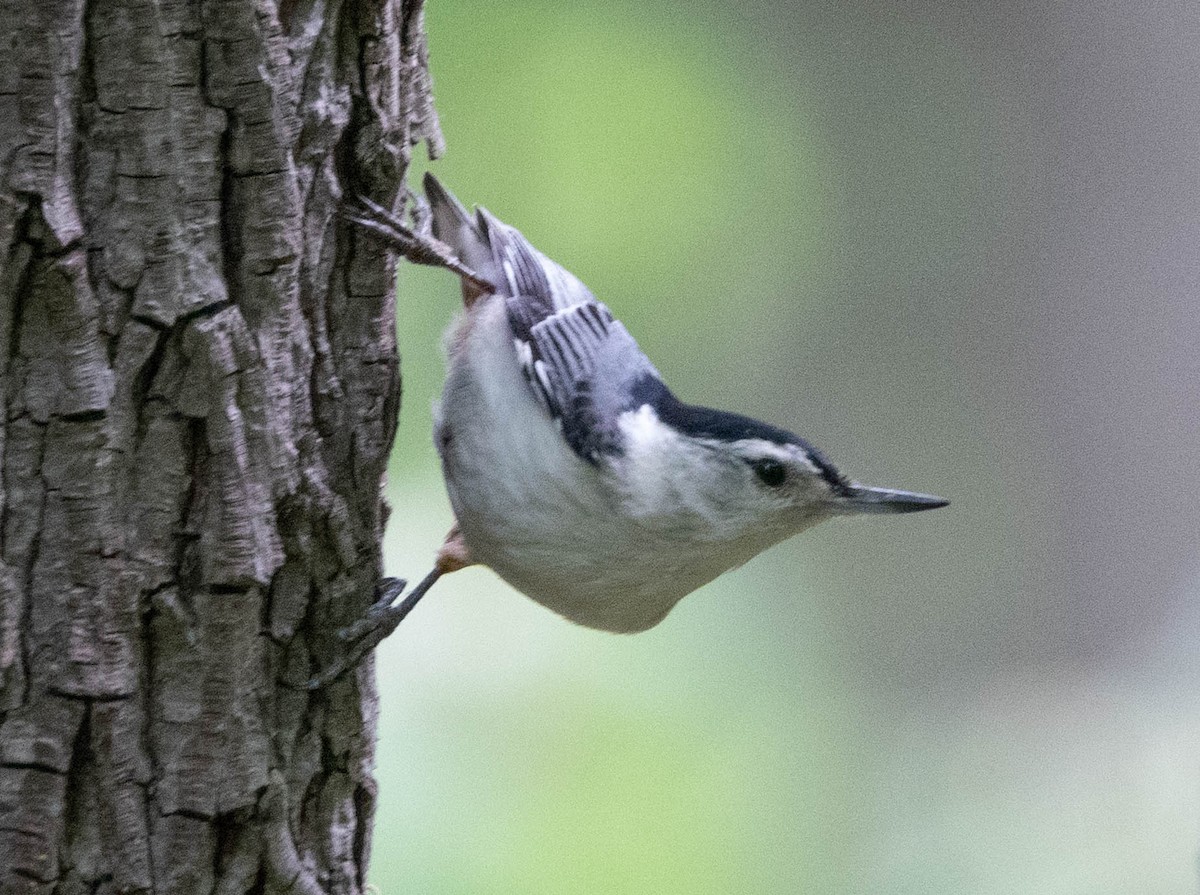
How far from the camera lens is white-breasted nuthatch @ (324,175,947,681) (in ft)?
6.43

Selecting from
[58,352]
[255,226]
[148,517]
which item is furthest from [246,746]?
[255,226]

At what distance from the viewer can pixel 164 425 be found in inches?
54.2

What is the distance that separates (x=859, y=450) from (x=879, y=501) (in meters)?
2.53

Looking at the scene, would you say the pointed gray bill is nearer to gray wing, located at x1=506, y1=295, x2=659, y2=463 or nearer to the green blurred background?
gray wing, located at x1=506, y1=295, x2=659, y2=463

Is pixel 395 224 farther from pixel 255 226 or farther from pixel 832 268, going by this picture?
pixel 832 268

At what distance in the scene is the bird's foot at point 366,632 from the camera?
1618 mm

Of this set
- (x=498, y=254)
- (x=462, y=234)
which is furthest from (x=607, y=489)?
(x=462, y=234)

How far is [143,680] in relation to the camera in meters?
1.40

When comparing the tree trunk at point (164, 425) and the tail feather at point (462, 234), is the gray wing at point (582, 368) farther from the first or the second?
the tree trunk at point (164, 425)

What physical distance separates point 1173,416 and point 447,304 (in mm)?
2459

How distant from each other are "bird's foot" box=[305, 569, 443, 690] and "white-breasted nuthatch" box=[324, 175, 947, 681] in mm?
126

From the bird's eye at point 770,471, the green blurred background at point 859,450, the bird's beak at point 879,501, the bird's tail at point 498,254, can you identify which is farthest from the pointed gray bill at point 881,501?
the green blurred background at point 859,450

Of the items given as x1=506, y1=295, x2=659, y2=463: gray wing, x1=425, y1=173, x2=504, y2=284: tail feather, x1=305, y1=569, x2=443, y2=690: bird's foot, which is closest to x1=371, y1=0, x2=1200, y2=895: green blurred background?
x1=425, y1=173, x2=504, y2=284: tail feather

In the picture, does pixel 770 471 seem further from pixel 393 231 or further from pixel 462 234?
pixel 462 234
